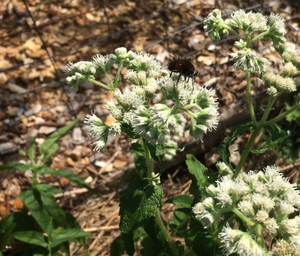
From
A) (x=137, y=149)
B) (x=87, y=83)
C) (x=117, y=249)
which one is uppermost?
(x=137, y=149)

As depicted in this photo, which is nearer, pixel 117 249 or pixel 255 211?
pixel 255 211

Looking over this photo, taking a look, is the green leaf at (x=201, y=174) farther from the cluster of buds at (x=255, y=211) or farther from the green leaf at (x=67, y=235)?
the green leaf at (x=67, y=235)

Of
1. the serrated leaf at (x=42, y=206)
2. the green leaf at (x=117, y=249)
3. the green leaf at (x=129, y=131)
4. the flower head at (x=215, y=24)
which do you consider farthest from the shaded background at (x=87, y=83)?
the green leaf at (x=129, y=131)

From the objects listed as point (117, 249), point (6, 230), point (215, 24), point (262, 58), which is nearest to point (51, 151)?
point (6, 230)

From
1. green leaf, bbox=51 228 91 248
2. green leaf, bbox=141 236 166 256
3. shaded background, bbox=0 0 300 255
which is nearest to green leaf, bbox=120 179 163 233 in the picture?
green leaf, bbox=141 236 166 256

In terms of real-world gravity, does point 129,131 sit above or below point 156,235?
above

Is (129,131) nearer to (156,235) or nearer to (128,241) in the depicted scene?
(128,241)
